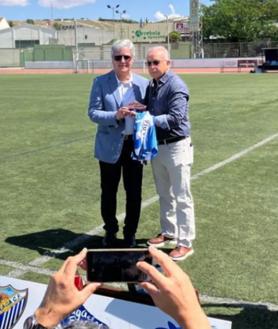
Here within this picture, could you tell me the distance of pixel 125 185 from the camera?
5137 millimetres

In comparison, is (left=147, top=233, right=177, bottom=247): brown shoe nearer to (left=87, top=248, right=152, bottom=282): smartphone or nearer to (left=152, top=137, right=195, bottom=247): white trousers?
(left=152, top=137, right=195, bottom=247): white trousers

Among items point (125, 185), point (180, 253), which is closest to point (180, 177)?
point (125, 185)

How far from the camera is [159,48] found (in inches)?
185

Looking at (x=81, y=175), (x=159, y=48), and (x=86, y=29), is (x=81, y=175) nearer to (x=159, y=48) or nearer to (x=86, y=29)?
(x=159, y=48)

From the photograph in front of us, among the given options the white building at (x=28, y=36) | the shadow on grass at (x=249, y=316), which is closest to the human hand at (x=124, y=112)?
the shadow on grass at (x=249, y=316)

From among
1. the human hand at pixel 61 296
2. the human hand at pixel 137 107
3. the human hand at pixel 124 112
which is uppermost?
the human hand at pixel 137 107

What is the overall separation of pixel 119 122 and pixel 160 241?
4.23 ft

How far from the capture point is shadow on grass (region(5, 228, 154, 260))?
5.18 m

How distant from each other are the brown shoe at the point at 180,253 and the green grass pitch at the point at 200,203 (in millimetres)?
67

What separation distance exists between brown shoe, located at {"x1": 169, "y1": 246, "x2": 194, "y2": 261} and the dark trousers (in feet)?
1.69

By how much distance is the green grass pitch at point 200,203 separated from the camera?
14.6 feet

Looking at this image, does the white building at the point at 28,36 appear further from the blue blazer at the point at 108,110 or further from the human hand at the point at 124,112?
the human hand at the point at 124,112

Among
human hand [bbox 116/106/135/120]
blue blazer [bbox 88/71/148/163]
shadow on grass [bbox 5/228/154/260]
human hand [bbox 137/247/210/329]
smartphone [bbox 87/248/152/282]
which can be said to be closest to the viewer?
human hand [bbox 137/247/210/329]

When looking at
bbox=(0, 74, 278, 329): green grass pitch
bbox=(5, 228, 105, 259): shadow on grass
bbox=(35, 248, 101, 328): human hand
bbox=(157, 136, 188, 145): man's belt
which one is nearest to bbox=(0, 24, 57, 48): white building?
bbox=(0, 74, 278, 329): green grass pitch
